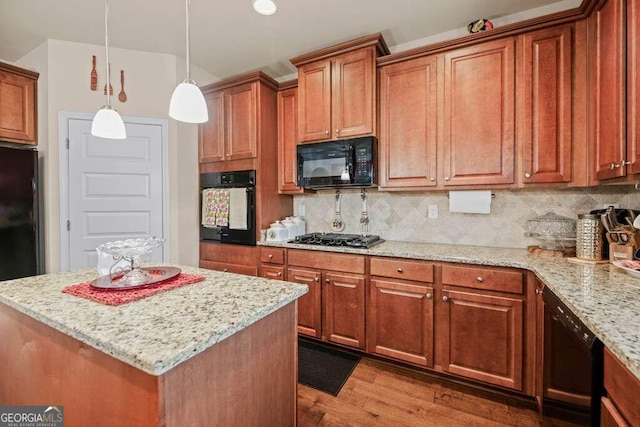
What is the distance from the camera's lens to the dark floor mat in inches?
77.5

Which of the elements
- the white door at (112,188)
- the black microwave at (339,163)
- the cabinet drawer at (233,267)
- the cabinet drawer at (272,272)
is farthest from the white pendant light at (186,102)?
the white door at (112,188)

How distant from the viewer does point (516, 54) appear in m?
1.95

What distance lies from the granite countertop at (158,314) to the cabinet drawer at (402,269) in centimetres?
104

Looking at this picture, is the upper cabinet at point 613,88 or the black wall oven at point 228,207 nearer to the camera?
the upper cabinet at point 613,88

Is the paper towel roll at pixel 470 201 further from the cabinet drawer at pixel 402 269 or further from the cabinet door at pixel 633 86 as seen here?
the cabinet door at pixel 633 86

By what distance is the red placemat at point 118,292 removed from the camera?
3.35 ft

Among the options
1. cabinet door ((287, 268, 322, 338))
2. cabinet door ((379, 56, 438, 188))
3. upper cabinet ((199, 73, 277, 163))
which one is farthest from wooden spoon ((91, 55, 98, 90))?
cabinet door ((379, 56, 438, 188))

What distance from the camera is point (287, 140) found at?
2.88 meters

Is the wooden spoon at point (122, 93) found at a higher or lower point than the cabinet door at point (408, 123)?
higher

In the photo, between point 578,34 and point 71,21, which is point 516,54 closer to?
point 578,34

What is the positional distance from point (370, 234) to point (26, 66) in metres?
3.73

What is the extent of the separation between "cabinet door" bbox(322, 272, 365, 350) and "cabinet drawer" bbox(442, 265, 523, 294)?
631 mm

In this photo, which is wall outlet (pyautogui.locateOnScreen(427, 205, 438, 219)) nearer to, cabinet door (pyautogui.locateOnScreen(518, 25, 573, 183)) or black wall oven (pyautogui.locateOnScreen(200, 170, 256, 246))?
cabinet door (pyautogui.locateOnScreen(518, 25, 573, 183))

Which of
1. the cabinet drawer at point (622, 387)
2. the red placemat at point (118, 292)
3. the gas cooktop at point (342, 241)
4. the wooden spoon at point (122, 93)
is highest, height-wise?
the wooden spoon at point (122, 93)
